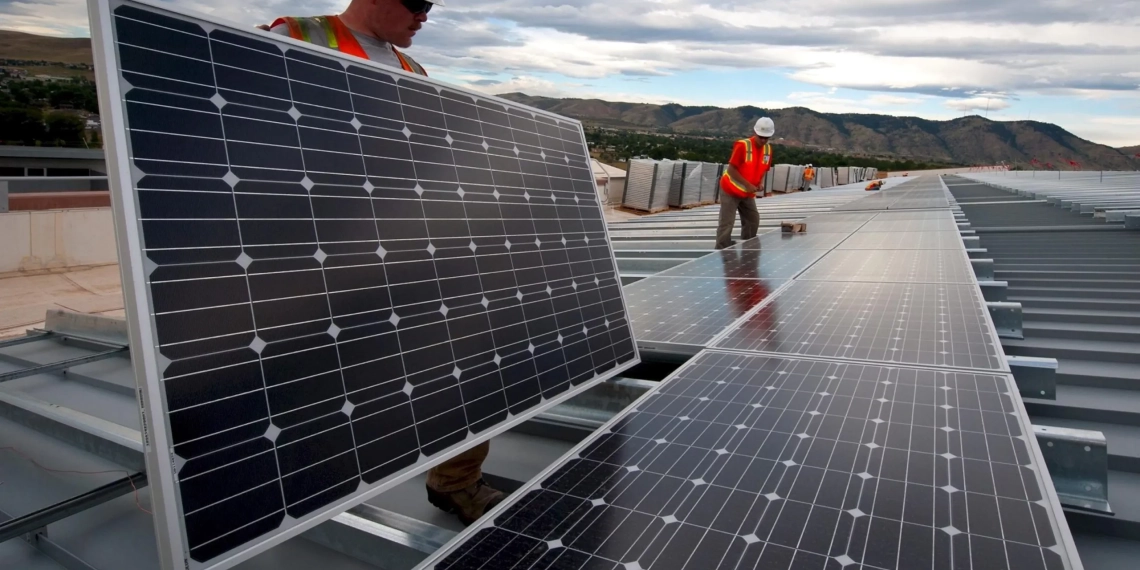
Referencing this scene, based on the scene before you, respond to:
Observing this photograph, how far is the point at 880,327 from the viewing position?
170 inches

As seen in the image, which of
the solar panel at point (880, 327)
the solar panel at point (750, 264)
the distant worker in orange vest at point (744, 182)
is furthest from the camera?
the distant worker in orange vest at point (744, 182)

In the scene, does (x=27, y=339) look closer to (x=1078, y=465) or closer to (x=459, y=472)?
(x=459, y=472)

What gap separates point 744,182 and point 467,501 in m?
8.55

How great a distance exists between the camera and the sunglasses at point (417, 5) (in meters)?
3.40

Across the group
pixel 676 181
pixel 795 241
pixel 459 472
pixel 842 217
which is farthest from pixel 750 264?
pixel 676 181

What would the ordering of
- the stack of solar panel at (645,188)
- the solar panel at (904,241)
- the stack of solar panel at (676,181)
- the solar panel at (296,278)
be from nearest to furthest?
the solar panel at (296,278)
the solar panel at (904,241)
the stack of solar panel at (645,188)
the stack of solar panel at (676,181)

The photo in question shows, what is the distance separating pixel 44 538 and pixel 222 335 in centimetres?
193

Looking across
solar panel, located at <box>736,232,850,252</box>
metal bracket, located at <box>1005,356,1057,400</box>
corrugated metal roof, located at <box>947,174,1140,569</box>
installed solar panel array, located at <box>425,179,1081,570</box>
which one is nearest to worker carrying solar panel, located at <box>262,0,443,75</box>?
installed solar panel array, located at <box>425,179,1081,570</box>

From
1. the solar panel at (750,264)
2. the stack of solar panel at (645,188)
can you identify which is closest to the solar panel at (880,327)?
the solar panel at (750,264)

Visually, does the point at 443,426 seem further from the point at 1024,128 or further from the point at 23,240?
the point at 1024,128

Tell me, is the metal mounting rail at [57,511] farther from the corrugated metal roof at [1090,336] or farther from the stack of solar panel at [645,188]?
the stack of solar panel at [645,188]

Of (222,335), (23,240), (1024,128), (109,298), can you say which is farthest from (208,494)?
(1024,128)

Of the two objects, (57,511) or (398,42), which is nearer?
(57,511)

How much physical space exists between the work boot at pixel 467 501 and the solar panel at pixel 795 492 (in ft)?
2.37
